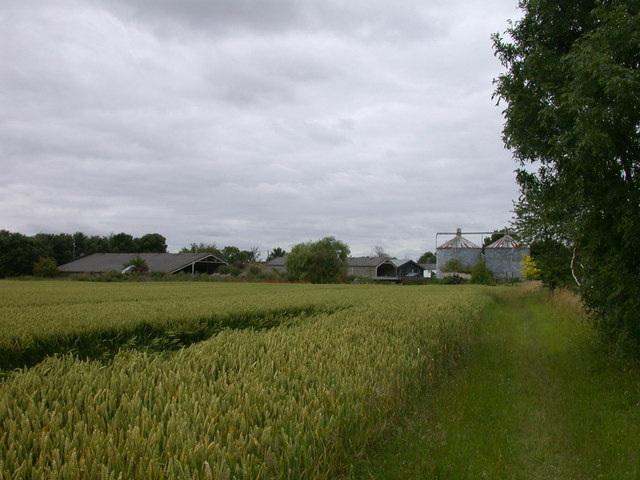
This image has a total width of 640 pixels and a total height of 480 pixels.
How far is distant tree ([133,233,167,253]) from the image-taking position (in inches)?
3893

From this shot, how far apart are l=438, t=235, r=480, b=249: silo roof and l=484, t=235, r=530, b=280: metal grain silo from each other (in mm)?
4568

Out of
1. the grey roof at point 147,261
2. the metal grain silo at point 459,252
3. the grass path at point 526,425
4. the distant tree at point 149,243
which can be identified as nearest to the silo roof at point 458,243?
the metal grain silo at point 459,252

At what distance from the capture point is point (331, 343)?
6.47m

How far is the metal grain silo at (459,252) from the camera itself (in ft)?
256

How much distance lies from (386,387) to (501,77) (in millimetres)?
7037

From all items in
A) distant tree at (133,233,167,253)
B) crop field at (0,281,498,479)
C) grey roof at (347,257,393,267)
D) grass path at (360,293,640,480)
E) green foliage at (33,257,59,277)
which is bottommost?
grass path at (360,293,640,480)

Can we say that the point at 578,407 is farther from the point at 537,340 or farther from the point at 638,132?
the point at 537,340

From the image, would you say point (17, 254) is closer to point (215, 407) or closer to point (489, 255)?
point (489, 255)

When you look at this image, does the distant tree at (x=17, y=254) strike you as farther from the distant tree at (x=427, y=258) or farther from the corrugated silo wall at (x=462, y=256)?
the distant tree at (x=427, y=258)

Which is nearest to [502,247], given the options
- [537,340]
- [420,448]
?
[537,340]

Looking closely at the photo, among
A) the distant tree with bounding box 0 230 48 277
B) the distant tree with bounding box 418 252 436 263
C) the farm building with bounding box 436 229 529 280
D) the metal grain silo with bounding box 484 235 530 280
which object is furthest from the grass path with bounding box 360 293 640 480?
the distant tree with bounding box 418 252 436 263

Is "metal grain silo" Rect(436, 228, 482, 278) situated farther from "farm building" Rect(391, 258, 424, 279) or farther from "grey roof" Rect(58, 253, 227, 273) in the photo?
"grey roof" Rect(58, 253, 227, 273)

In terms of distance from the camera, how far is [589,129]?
6.57 metres

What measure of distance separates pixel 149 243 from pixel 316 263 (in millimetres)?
51018
